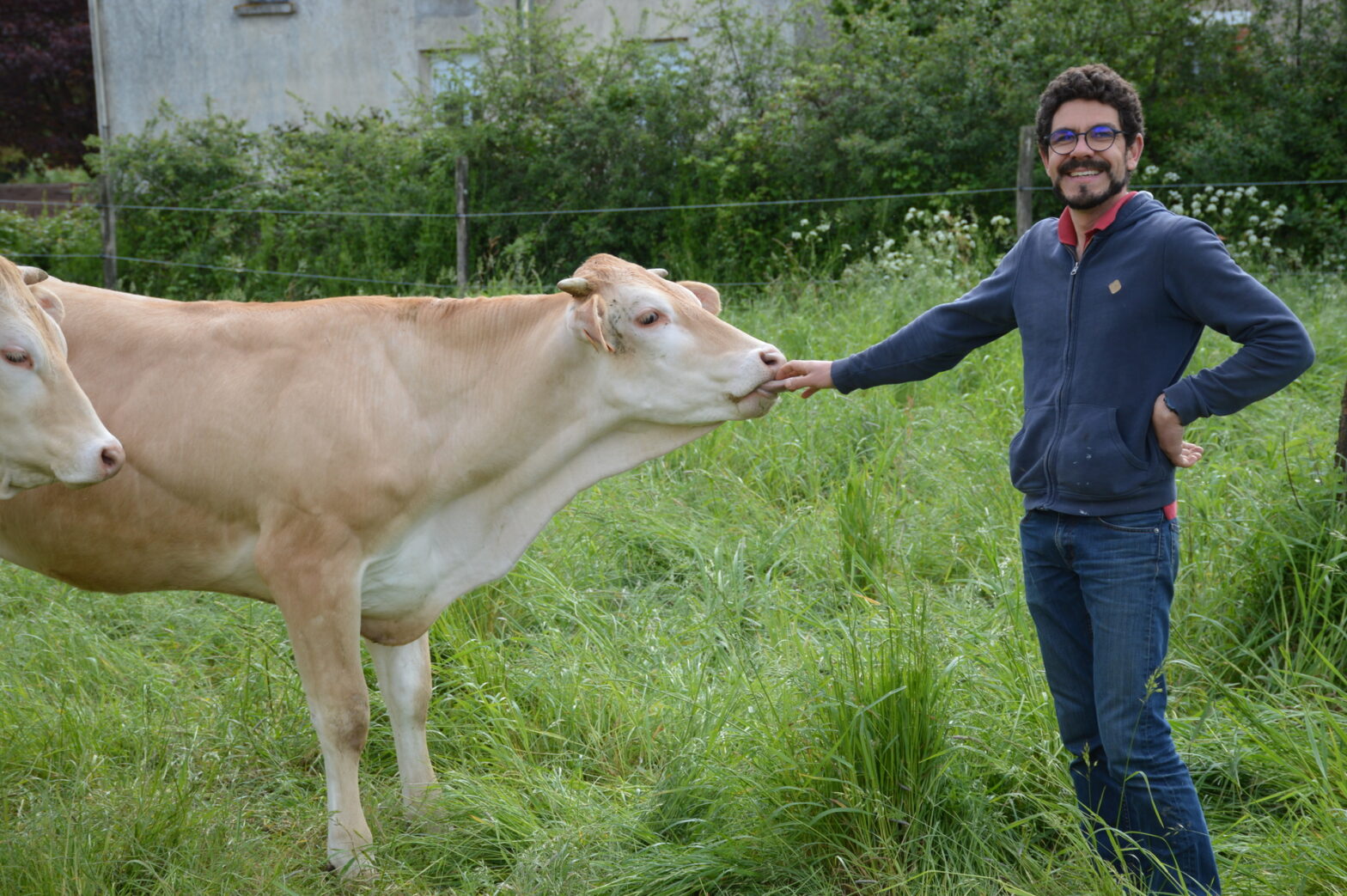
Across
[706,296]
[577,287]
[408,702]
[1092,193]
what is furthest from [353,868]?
[1092,193]

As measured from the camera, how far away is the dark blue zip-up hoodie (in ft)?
8.25

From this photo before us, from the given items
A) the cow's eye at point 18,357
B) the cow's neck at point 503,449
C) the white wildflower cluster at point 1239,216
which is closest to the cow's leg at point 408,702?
the cow's neck at point 503,449

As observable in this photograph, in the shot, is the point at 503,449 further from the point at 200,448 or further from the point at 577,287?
the point at 200,448

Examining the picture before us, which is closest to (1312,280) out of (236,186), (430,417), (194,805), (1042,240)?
(1042,240)

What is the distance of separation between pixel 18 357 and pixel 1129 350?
8.41 feet

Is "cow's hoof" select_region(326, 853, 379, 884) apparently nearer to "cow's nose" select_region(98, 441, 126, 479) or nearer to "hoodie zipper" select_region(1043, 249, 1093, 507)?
"cow's nose" select_region(98, 441, 126, 479)

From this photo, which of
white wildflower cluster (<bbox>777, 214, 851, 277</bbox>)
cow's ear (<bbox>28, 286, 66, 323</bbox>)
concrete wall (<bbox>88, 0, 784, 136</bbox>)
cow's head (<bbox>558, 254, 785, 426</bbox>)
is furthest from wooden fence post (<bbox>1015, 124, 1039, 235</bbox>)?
concrete wall (<bbox>88, 0, 784, 136</bbox>)

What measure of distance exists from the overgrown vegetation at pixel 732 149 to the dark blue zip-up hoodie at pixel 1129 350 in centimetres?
642

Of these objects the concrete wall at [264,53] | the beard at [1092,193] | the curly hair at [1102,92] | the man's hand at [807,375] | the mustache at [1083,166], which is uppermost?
the concrete wall at [264,53]

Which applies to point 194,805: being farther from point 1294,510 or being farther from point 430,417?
point 1294,510

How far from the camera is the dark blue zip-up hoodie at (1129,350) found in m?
2.52

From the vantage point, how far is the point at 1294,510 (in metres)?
3.90

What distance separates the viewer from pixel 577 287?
3234 mm

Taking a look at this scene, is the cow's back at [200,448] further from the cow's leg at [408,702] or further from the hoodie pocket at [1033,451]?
the hoodie pocket at [1033,451]
